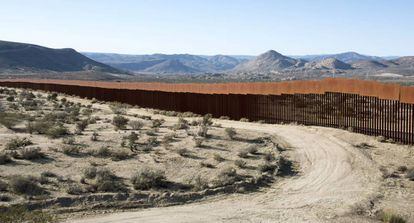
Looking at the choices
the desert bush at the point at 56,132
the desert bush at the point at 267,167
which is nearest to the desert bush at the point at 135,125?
the desert bush at the point at 56,132

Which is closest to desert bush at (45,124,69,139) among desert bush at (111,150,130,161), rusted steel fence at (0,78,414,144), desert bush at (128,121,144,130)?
desert bush at (128,121,144,130)

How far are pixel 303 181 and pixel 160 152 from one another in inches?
243

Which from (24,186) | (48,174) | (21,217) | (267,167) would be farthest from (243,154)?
(21,217)

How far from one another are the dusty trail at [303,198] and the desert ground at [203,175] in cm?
3

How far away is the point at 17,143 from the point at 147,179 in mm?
7676

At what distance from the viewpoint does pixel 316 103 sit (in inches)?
1201

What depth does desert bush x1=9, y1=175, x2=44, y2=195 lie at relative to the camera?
587 inches

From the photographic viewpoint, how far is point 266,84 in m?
36.6

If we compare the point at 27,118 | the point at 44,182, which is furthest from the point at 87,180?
the point at 27,118

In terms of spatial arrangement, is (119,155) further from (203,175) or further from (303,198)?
(303,198)

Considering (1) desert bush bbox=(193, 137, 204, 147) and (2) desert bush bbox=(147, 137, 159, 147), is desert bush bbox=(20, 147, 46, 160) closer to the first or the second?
(2) desert bush bbox=(147, 137, 159, 147)

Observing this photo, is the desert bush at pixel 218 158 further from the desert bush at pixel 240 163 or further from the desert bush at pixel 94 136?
the desert bush at pixel 94 136

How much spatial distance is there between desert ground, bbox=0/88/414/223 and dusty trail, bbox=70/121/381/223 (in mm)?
30

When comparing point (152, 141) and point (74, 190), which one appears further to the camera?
point (152, 141)
